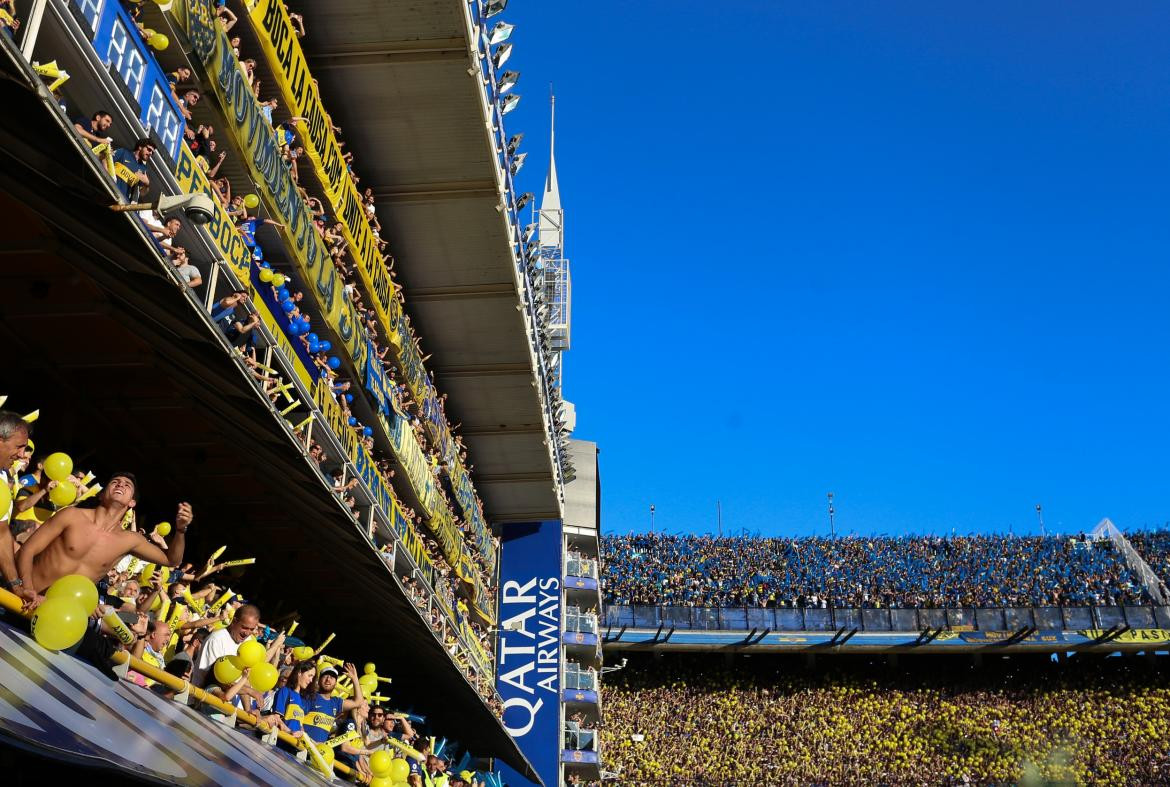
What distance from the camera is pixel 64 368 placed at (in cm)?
977

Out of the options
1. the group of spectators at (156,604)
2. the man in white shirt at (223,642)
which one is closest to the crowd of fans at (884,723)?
the group of spectators at (156,604)

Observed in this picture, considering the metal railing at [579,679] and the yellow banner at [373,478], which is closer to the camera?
the yellow banner at [373,478]

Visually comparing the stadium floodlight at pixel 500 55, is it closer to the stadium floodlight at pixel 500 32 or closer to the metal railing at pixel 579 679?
the stadium floodlight at pixel 500 32

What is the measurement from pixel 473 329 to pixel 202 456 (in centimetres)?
1130

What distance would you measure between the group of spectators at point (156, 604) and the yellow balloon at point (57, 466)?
132 millimetres

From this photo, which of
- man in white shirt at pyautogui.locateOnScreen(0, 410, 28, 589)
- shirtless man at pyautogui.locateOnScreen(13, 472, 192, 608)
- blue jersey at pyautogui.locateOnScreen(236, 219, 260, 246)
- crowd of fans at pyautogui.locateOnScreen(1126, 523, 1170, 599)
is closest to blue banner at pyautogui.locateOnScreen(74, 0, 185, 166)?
blue jersey at pyautogui.locateOnScreen(236, 219, 260, 246)

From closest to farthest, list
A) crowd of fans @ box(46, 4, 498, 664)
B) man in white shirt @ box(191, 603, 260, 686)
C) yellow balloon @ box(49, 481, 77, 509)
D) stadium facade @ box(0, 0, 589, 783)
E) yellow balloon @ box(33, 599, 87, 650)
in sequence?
yellow balloon @ box(33, 599, 87, 650) → yellow balloon @ box(49, 481, 77, 509) → stadium facade @ box(0, 0, 589, 783) → crowd of fans @ box(46, 4, 498, 664) → man in white shirt @ box(191, 603, 260, 686)

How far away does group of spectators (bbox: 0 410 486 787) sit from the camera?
5.94 meters

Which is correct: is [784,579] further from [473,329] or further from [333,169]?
[333,169]

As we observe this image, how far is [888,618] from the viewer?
1812 inches

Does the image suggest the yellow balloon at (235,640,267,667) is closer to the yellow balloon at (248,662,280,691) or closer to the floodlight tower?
the yellow balloon at (248,662,280,691)

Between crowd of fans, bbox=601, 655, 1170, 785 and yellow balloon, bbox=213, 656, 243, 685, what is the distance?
36.0 m

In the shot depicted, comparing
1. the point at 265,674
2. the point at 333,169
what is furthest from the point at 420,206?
the point at 265,674

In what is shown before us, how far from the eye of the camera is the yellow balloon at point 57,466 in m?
7.62
